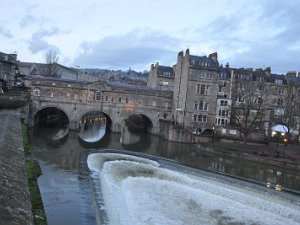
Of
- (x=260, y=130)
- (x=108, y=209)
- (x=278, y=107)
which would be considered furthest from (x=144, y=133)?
(x=108, y=209)

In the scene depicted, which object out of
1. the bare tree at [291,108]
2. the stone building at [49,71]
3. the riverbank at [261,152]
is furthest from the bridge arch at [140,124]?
the stone building at [49,71]

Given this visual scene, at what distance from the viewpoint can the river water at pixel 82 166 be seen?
23594mm

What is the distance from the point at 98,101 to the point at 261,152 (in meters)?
29.5

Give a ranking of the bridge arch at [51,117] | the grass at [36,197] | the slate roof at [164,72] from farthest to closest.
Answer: the slate roof at [164,72]
the bridge arch at [51,117]
the grass at [36,197]

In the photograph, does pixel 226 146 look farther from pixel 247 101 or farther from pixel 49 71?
pixel 49 71

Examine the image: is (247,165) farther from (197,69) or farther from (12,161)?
(12,161)

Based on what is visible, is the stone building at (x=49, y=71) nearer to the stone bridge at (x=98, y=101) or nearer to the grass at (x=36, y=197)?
the stone bridge at (x=98, y=101)

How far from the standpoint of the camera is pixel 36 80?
6512 centimetres

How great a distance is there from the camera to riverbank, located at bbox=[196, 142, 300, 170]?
4850 centimetres

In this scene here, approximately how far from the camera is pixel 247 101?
2542 inches

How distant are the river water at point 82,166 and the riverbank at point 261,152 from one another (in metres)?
1.32

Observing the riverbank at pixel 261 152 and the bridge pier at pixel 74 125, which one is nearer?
the riverbank at pixel 261 152

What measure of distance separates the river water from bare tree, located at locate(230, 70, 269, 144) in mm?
12078

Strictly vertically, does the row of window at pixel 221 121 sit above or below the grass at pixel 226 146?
above
